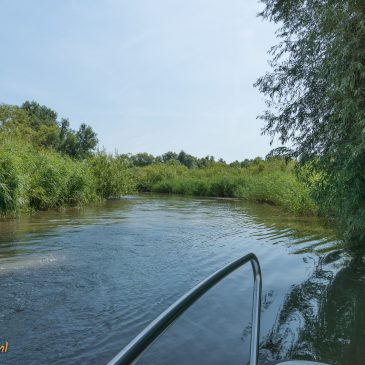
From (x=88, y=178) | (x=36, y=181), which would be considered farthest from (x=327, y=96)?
(x=88, y=178)

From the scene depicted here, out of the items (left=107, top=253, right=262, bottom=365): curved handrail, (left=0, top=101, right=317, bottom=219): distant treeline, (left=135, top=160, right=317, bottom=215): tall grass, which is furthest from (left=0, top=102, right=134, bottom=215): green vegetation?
(left=107, top=253, right=262, bottom=365): curved handrail

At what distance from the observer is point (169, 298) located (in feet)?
15.4

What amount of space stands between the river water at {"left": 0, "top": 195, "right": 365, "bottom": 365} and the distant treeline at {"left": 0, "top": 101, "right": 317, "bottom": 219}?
2.29 meters

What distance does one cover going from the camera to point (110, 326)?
3791 millimetres

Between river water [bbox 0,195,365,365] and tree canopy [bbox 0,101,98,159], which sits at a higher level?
tree canopy [bbox 0,101,98,159]

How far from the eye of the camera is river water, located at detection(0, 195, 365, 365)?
327 cm

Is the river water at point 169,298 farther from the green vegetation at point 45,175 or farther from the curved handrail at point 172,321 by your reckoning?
the green vegetation at point 45,175

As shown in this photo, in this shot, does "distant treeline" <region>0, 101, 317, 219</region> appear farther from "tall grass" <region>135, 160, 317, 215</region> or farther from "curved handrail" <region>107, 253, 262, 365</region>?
"curved handrail" <region>107, 253, 262, 365</region>

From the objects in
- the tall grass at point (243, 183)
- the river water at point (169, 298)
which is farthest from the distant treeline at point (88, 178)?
the river water at point (169, 298)

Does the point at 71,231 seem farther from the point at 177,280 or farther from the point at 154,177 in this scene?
the point at 154,177

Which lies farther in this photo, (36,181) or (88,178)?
(88,178)

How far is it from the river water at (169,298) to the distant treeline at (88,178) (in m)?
2.29

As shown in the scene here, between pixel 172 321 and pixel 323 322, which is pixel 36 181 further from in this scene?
pixel 172 321

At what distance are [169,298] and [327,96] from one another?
4.33 metres
